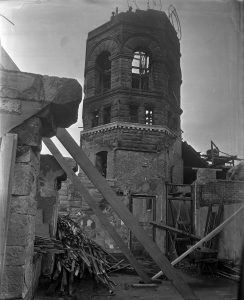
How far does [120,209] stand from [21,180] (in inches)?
41.3

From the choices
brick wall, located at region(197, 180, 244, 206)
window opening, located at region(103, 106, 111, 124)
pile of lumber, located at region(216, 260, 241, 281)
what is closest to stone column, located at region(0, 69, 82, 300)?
pile of lumber, located at region(216, 260, 241, 281)

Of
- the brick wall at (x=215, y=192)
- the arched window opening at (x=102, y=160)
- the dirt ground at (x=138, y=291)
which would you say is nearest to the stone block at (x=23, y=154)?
the dirt ground at (x=138, y=291)

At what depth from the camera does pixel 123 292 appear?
628 centimetres

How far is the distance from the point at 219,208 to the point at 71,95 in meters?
7.93

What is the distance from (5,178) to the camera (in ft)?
7.97

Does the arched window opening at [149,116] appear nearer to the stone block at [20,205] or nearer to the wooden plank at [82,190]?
the wooden plank at [82,190]

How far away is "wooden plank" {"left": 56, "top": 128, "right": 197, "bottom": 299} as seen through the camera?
3148 mm

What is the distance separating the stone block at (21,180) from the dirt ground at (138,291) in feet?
9.60

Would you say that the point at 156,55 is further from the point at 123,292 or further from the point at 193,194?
the point at 123,292

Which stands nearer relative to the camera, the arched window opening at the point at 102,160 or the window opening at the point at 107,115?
the window opening at the point at 107,115

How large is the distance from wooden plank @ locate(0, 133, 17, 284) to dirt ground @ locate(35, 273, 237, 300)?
300 cm

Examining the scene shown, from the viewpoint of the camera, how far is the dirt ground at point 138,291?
537 cm

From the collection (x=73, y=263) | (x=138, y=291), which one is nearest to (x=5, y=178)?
(x=73, y=263)

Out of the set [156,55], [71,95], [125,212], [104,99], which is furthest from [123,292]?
[104,99]
